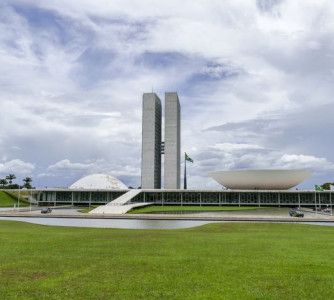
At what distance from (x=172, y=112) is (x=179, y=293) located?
289 feet

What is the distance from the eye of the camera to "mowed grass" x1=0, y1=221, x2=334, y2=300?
7654 millimetres

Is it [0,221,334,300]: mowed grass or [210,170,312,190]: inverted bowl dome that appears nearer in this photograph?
[0,221,334,300]: mowed grass

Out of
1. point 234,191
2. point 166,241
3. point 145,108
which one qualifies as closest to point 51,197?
point 145,108

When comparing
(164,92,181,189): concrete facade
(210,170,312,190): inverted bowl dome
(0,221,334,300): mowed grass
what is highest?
(164,92,181,189): concrete facade

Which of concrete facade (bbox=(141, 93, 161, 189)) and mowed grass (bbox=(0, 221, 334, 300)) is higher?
concrete facade (bbox=(141, 93, 161, 189))

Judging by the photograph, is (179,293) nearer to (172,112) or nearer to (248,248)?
(248,248)

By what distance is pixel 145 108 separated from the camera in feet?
308

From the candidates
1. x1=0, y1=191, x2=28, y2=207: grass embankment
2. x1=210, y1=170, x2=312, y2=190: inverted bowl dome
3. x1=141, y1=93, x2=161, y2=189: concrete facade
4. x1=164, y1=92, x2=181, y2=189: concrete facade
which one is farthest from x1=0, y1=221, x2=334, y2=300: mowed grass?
x1=164, y1=92, x2=181, y2=189: concrete facade

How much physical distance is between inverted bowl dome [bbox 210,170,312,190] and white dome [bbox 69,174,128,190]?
97.3 feet

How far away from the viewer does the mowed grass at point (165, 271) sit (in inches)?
301

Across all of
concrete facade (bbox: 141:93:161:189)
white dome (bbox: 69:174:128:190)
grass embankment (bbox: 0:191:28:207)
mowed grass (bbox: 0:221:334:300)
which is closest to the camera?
mowed grass (bbox: 0:221:334:300)

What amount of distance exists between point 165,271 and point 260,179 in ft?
209

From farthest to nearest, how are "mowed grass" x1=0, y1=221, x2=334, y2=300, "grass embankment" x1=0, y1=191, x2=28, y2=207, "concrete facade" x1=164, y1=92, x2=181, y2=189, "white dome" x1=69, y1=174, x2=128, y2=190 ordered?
1. "concrete facade" x1=164, y1=92, x2=181, y2=189
2. "white dome" x1=69, y1=174, x2=128, y2=190
3. "grass embankment" x1=0, y1=191, x2=28, y2=207
4. "mowed grass" x1=0, y1=221, x2=334, y2=300

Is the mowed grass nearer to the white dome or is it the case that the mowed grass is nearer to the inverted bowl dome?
the inverted bowl dome
